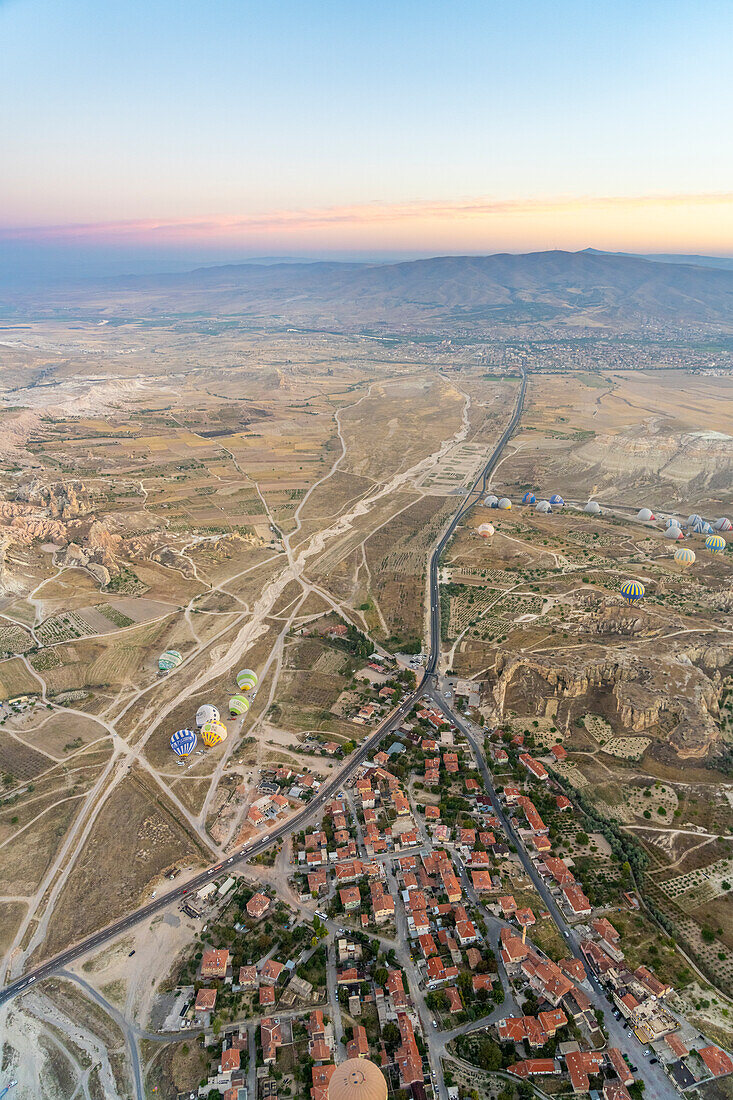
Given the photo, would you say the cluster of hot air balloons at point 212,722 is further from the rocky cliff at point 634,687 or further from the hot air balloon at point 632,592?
the hot air balloon at point 632,592

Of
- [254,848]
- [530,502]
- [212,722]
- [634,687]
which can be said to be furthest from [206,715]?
[530,502]

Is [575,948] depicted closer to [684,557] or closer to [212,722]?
[212,722]

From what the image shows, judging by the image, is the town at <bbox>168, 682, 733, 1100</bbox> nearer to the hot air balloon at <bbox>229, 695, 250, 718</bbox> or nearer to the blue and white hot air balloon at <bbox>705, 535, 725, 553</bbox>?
the hot air balloon at <bbox>229, 695, 250, 718</bbox>

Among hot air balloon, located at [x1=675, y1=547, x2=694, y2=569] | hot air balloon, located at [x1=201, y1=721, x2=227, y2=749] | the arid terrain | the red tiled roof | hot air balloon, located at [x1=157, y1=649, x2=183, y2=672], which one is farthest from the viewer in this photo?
hot air balloon, located at [x1=675, y1=547, x2=694, y2=569]

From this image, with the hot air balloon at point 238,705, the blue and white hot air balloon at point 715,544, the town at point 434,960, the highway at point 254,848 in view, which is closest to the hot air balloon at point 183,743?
the hot air balloon at point 238,705

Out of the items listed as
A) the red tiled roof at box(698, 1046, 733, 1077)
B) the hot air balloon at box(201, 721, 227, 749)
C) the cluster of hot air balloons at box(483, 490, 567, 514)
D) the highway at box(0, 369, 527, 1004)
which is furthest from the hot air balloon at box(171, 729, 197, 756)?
the cluster of hot air balloons at box(483, 490, 567, 514)

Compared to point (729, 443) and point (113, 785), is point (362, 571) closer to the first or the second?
point (113, 785)

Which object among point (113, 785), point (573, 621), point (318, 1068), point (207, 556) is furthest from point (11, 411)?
point (318, 1068)

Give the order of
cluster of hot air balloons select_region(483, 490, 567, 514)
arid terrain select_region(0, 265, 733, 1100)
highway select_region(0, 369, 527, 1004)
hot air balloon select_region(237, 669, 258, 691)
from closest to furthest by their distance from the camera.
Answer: highway select_region(0, 369, 527, 1004), arid terrain select_region(0, 265, 733, 1100), hot air balloon select_region(237, 669, 258, 691), cluster of hot air balloons select_region(483, 490, 567, 514)
